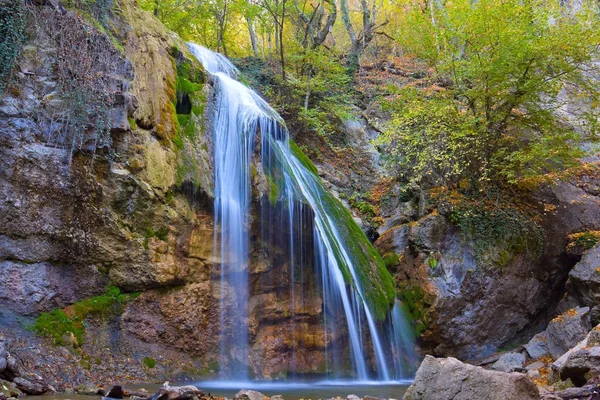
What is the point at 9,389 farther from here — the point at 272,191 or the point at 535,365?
the point at 535,365

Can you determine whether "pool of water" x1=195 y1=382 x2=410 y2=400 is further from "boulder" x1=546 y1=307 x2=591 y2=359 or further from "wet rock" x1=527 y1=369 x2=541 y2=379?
"boulder" x1=546 y1=307 x2=591 y2=359

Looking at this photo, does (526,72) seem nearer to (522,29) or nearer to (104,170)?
(522,29)

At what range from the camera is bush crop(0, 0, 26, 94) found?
7.00 metres

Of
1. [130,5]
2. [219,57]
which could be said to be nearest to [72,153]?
[130,5]

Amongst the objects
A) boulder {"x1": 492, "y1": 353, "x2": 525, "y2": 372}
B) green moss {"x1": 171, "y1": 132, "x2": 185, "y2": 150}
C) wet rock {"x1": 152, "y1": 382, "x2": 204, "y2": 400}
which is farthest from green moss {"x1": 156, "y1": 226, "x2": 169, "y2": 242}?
boulder {"x1": 492, "y1": 353, "x2": 525, "y2": 372}

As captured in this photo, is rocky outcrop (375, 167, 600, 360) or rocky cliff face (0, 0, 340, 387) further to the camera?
rocky outcrop (375, 167, 600, 360)

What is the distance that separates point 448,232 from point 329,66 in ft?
24.7

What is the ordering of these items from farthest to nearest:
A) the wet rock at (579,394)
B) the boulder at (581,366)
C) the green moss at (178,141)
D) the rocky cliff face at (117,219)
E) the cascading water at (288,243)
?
the green moss at (178,141), the cascading water at (288,243), the rocky cliff face at (117,219), the boulder at (581,366), the wet rock at (579,394)

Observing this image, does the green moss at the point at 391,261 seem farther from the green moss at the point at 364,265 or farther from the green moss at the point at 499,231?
the green moss at the point at 499,231

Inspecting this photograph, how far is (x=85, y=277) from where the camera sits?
7164 millimetres

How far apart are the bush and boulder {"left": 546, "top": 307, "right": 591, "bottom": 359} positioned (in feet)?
37.2

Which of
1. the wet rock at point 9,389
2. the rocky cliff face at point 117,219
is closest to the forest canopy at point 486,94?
the rocky cliff face at point 117,219

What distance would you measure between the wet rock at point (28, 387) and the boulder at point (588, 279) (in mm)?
10984

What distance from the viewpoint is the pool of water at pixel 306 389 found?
6501mm
